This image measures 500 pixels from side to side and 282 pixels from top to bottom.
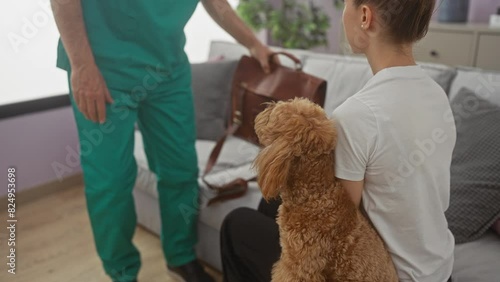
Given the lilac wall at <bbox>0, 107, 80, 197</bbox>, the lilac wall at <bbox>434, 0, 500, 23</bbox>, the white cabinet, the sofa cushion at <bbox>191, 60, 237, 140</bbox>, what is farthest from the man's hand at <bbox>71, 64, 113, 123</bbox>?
the lilac wall at <bbox>434, 0, 500, 23</bbox>

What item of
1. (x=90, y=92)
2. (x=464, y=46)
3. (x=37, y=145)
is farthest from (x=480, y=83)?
(x=37, y=145)

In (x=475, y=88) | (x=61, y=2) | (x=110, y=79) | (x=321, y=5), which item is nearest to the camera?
(x=61, y=2)

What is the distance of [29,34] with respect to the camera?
7.10 feet

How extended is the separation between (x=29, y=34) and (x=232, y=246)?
5.47 feet

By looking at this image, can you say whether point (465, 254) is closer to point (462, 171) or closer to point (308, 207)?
point (462, 171)

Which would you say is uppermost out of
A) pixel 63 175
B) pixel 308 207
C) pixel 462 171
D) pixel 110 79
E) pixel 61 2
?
pixel 61 2

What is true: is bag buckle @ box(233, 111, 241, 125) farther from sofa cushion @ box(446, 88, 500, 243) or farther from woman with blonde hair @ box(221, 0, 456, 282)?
woman with blonde hair @ box(221, 0, 456, 282)

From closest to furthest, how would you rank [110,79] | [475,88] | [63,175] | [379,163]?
[379,163] → [110,79] → [475,88] → [63,175]

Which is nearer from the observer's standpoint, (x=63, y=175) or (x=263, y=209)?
(x=263, y=209)

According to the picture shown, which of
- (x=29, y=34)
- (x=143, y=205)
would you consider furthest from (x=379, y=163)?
(x=29, y=34)

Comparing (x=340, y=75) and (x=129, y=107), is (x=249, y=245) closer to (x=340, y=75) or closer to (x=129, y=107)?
(x=129, y=107)

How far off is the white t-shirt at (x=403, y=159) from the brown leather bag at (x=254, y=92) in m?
0.69

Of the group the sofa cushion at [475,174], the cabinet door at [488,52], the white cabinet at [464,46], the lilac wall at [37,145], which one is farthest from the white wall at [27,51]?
the cabinet door at [488,52]

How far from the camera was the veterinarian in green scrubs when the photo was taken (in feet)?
3.87
